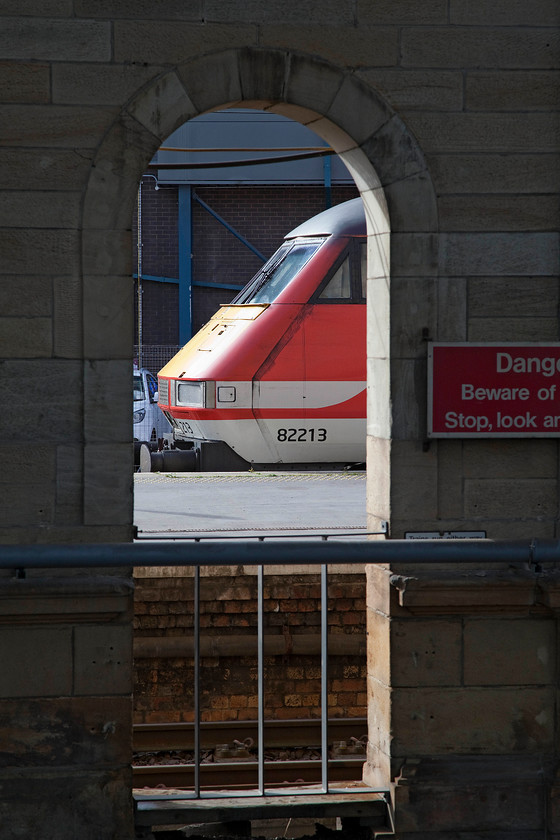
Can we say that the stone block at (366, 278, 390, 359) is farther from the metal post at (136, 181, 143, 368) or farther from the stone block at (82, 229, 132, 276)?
the metal post at (136, 181, 143, 368)

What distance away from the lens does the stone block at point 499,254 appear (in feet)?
18.2

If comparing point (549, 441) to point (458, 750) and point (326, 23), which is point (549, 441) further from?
point (326, 23)

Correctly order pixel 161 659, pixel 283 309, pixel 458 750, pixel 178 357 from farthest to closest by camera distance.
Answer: pixel 178 357, pixel 283 309, pixel 161 659, pixel 458 750

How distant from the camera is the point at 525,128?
556 centimetres

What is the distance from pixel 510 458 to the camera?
570 cm

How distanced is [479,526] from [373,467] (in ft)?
2.08

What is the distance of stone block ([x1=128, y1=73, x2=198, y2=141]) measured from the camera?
5285mm

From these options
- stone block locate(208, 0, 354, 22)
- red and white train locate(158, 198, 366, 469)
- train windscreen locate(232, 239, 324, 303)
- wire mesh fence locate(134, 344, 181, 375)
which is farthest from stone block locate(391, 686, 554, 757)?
wire mesh fence locate(134, 344, 181, 375)

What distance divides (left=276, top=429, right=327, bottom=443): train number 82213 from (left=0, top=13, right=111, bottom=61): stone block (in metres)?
8.63

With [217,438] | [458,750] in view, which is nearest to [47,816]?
[458,750]

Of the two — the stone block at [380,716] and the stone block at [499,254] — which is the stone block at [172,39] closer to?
the stone block at [499,254]

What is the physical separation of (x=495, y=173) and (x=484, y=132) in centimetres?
20

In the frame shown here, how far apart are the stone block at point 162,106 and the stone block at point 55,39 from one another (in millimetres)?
248

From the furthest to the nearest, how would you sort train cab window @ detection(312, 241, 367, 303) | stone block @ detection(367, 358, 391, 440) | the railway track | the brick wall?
train cab window @ detection(312, 241, 367, 303)
the brick wall
the railway track
stone block @ detection(367, 358, 391, 440)
